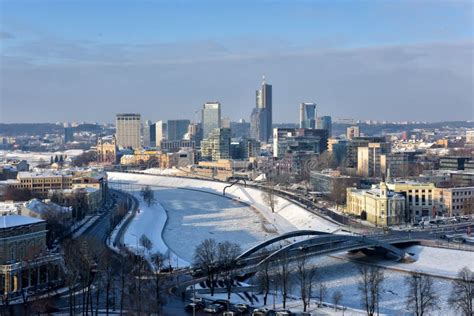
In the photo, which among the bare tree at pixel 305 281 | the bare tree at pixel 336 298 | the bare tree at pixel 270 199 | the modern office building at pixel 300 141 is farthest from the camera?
the modern office building at pixel 300 141

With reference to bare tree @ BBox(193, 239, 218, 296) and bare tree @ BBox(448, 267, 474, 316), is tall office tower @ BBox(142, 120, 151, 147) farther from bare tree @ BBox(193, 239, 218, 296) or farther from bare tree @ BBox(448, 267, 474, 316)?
bare tree @ BBox(448, 267, 474, 316)

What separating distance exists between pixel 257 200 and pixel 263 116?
95.4 meters

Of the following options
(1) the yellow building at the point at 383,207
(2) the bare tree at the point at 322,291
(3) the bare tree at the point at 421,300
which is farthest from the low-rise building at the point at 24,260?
(1) the yellow building at the point at 383,207

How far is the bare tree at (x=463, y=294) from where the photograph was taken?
1631cm

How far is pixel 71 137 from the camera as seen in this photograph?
14712 centimetres

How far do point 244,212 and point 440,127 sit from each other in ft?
456

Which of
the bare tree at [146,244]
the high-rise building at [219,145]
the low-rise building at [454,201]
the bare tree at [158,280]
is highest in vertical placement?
the high-rise building at [219,145]

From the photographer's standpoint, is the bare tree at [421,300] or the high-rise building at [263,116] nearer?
the bare tree at [421,300]

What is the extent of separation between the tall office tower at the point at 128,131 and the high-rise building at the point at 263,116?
28028 millimetres

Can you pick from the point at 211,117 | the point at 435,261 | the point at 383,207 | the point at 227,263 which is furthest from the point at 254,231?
the point at 211,117

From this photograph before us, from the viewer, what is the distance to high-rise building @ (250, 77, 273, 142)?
14075cm

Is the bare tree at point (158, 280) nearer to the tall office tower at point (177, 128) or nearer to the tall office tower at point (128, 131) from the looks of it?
the tall office tower at point (128, 131)

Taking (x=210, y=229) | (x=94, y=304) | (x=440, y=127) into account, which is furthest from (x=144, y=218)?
(x=440, y=127)

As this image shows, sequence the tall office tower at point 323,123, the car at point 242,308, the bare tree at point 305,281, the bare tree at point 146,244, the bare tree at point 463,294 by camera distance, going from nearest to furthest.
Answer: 1. the bare tree at point 463,294
2. the car at point 242,308
3. the bare tree at point 305,281
4. the bare tree at point 146,244
5. the tall office tower at point 323,123
